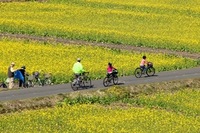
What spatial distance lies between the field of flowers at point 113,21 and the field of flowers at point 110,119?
98.4 ft

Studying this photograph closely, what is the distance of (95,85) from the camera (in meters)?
53.5

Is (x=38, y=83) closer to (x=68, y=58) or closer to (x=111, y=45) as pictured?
(x=68, y=58)

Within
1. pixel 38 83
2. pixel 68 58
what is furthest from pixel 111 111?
pixel 68 58

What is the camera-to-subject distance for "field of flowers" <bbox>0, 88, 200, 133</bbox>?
1631 inches

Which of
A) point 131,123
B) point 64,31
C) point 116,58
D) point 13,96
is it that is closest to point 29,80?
point 13,96

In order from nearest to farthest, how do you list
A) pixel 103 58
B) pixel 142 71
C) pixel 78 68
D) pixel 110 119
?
pixel 110 119
pixel 78 68
pixel 142 71
pixel 103 58

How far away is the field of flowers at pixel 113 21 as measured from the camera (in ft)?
269

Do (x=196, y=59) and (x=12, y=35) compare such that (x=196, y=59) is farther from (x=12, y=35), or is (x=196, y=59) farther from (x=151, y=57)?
(x=12, y=35)

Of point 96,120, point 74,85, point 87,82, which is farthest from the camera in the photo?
point 87,82

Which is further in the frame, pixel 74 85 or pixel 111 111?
pixel 74 85

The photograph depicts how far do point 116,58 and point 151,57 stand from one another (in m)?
4.07

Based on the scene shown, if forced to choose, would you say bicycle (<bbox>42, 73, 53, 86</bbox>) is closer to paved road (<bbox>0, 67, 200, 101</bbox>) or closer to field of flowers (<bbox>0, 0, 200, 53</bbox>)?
paved road (<bbox>0, 67, 200, 101</bbox>)

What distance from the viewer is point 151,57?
7081 centimetres

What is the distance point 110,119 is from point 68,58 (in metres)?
23.6
